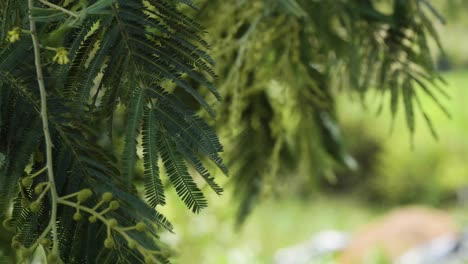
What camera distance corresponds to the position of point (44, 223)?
552 millimetres

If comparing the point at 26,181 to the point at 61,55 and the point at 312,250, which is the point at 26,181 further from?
the point at 312,250

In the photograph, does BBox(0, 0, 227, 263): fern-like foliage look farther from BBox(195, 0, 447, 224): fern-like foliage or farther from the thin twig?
BBox(195, 0, 447, 224): fern-like foliage

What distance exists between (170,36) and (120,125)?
0.58 meters

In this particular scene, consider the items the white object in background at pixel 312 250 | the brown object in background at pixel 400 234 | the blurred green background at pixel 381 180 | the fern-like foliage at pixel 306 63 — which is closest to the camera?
the fern-like foliage at pixel 306 63

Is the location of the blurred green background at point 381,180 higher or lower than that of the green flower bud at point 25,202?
higher

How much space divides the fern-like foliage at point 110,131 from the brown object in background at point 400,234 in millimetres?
3680

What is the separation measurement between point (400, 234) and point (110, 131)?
413cm

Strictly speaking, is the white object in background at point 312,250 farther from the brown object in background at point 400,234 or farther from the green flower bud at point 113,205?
the green flower bud at point 113,205

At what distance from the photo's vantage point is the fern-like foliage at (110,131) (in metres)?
0.54

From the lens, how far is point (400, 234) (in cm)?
451

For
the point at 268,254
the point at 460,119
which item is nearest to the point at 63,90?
the point at 268,254

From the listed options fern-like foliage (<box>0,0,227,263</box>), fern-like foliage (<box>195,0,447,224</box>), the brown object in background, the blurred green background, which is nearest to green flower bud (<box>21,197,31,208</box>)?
fern-like foliage (<box>0,0,227,263</box>)

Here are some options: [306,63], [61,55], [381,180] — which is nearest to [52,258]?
[61,55]

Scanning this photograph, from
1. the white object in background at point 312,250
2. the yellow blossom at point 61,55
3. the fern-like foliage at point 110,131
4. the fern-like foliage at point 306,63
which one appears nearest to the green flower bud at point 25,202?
the fern-like foliage at point 110,131
